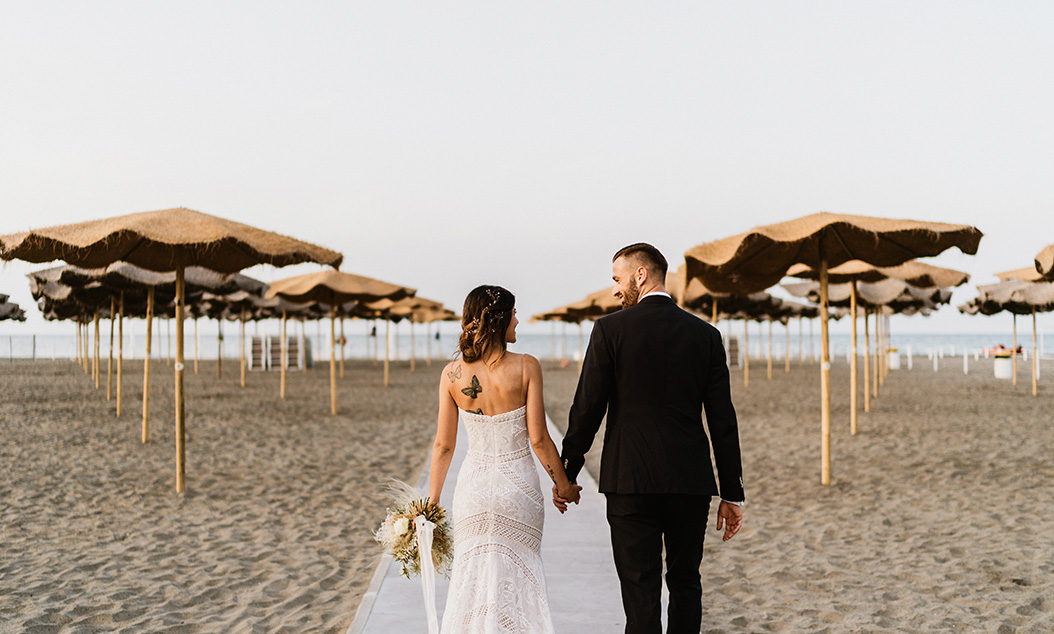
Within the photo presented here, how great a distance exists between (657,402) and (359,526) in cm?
431

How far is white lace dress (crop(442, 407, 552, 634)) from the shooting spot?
9.40 feet

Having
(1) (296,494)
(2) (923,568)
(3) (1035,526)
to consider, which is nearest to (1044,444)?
(3) (1035,526)

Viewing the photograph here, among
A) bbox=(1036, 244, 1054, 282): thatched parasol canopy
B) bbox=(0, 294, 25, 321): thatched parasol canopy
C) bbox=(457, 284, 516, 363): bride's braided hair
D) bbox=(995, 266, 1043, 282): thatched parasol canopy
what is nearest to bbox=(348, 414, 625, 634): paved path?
bbox=(457, 284, 516, 363): bride's braided hair

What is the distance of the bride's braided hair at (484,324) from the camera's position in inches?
110

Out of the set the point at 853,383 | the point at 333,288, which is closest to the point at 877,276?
the point at 853,383

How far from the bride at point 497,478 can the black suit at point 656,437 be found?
0.29m

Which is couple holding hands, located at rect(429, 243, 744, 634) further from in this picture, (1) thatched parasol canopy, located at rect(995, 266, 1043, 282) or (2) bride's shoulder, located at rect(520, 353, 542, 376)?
(1) thatched parasol canopy, located at rect(995, 266, 1043, 282)

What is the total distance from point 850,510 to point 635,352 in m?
4.95

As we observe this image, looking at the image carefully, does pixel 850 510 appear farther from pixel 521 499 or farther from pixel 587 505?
pixel 521 499

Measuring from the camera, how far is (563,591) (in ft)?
13.9

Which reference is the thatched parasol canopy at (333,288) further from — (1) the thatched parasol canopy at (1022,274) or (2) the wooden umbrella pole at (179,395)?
(1) the thatched parasol canopy at (1022,274)

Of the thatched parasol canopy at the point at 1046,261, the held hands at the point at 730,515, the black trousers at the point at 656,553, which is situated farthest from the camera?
the thatched parasol canopy at the point at 1046,261

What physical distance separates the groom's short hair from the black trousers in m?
0.82

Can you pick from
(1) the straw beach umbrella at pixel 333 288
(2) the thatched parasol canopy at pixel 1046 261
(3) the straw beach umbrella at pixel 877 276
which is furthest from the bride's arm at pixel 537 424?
(1) the straw beach umbrella at pixel 333 288
